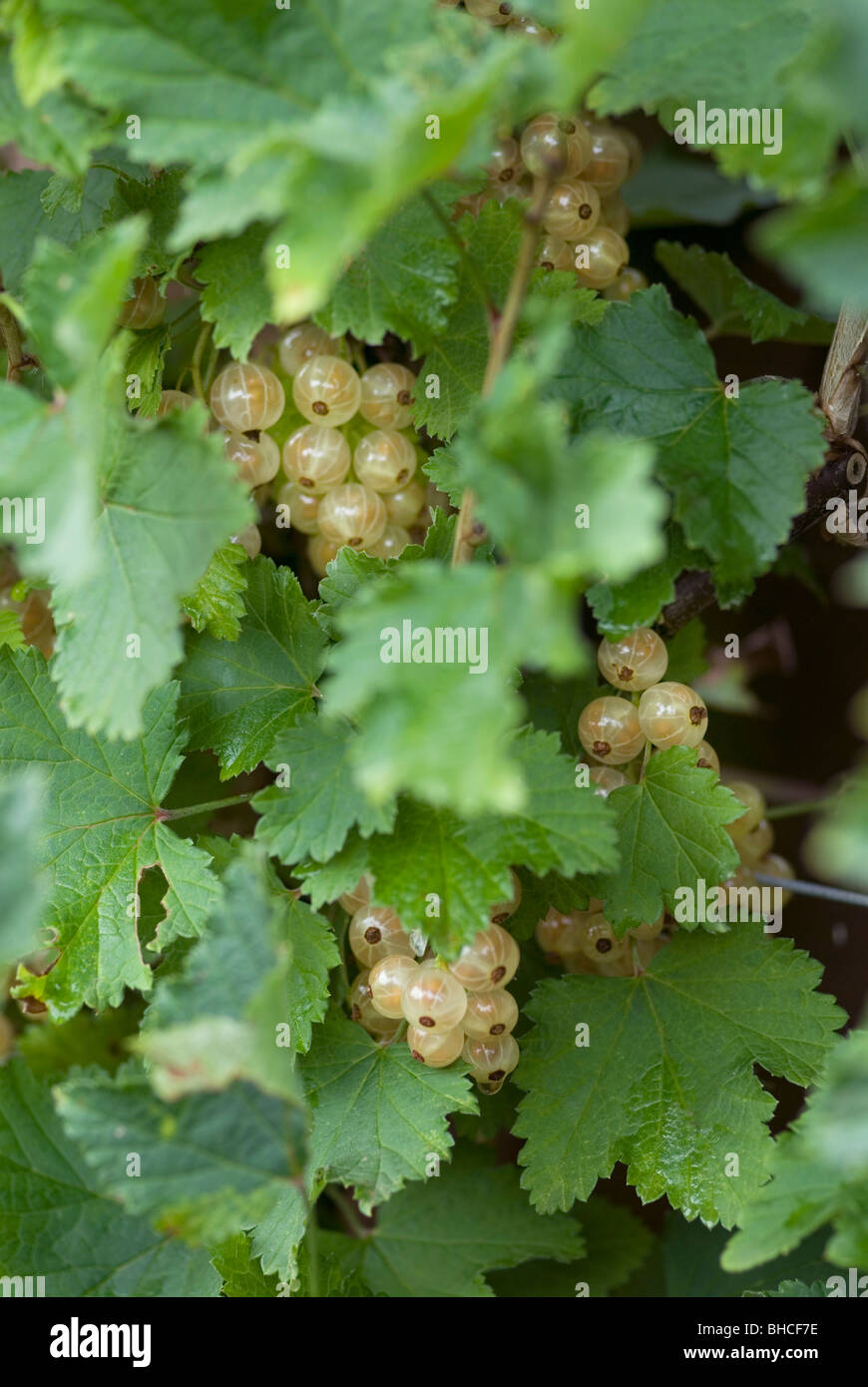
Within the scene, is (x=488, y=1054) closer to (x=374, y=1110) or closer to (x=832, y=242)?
(x=374, y=1110)

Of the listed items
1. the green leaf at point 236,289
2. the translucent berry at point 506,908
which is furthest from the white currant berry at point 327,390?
the translucent berry at point 506,908

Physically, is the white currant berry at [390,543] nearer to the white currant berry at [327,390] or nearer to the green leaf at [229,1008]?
the white currant berry at [327,390]

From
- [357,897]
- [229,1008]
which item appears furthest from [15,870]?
[357,897]

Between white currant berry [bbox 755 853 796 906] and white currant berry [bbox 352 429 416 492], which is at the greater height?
white currant berry [bbox 352 429 416 492]

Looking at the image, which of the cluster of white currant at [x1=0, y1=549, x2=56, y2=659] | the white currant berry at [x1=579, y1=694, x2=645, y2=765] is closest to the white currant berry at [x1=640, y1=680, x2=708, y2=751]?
the white currant berry at [x1=579, y1=694, x2=645, y2=765]

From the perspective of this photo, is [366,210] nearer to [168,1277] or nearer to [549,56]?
[549,56]

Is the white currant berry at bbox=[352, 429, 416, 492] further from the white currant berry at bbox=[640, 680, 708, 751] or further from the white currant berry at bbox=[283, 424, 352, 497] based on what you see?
the white currant berry at bbox=[640, 680, 708, 751]
